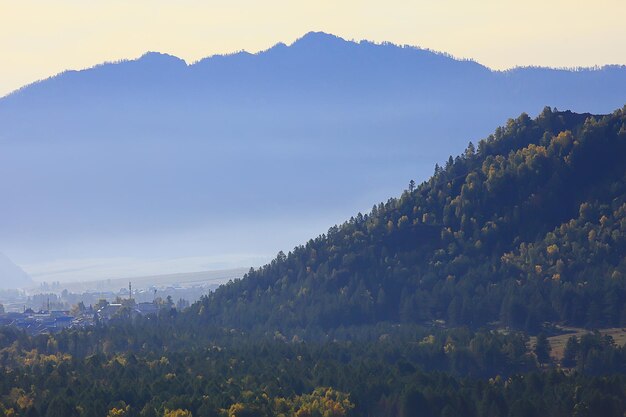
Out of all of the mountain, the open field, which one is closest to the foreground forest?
the mountain

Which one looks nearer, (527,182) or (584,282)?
(584,282)

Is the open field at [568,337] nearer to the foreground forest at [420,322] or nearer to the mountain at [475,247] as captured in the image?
the foreground forest at [420,322]

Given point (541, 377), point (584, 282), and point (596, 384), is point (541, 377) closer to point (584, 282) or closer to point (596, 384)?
point (596, 384)

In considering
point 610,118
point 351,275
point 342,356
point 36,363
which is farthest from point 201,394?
point 610,118

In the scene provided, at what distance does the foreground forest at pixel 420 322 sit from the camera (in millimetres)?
115938

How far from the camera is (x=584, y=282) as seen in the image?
168 m

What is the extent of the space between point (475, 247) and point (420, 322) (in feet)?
54.1

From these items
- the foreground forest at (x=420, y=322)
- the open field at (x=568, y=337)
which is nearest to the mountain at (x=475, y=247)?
the foreground forest at (x=420, y=322)

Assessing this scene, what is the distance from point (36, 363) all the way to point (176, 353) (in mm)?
15122

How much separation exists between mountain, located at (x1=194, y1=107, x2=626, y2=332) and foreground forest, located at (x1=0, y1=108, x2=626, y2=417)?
0.24 metres

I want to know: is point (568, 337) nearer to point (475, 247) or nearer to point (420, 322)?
point (420, 322)

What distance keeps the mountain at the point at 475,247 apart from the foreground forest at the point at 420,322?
0.24m

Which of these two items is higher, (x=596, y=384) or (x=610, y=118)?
(x=610, y=118)

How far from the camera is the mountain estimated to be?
173500 millimetres
